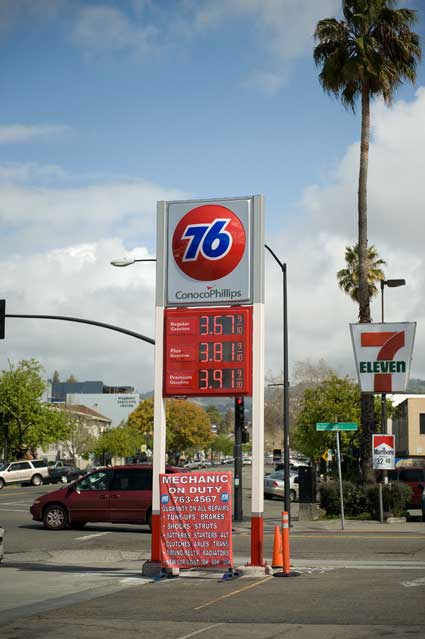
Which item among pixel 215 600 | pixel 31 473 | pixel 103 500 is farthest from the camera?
pixel 31 473

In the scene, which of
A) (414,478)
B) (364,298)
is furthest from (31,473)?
(364,298)

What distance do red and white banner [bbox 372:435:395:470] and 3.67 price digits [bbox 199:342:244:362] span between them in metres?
14.0

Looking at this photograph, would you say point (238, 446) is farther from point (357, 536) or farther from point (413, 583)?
point (413, 583)

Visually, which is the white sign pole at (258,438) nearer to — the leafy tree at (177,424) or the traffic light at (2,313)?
the traffic light at (2,313)

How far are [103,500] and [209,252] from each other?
1075 centimetres

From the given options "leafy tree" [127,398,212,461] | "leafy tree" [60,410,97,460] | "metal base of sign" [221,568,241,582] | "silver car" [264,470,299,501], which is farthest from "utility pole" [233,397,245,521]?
"leafy tree" [127,398,212,461]

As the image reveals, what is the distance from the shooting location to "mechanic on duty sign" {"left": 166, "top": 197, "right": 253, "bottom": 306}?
16.4 m

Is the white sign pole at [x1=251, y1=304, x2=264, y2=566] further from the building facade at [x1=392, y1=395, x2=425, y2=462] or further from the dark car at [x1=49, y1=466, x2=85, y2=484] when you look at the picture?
the building facade at [x1=392, y1=395, x2=425, y2=462]

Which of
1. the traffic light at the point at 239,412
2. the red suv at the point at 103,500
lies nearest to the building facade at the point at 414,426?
the traffic light at the point at 239,412

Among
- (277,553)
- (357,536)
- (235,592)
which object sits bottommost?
(357,536)

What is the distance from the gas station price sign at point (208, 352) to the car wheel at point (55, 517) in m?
10.7

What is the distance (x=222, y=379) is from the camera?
15.6 m

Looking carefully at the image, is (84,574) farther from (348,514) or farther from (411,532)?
(348,514)

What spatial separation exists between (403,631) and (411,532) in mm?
16625
